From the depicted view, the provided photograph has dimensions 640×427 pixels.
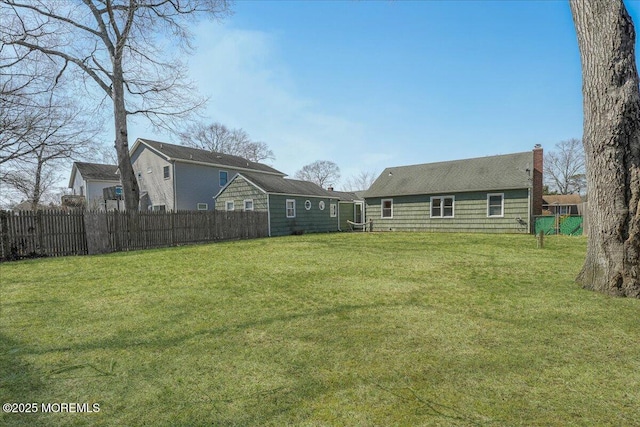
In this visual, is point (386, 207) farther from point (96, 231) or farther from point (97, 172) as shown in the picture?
point (97, 172)

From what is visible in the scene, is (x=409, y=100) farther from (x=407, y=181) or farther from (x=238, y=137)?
(x=238, y=137)

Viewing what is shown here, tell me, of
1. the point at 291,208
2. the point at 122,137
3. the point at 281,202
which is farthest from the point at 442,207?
the point at 122,137

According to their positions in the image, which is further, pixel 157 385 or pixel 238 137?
pixel 238 137

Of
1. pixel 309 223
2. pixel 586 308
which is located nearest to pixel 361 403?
pixel 586 308

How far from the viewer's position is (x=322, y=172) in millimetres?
55594

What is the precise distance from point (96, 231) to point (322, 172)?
45.5 metres

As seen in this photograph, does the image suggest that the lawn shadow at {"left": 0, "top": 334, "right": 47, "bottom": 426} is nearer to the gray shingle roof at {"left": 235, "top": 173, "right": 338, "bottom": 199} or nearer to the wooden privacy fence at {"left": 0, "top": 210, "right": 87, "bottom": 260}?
the wooden privacy fence at {"left": 0, "top": 210, "right": 87, "bottom": 260}

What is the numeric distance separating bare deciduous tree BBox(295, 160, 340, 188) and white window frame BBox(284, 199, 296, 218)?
3522cm

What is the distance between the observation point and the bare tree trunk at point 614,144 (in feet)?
14.6

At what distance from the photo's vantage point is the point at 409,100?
1473 centimetres

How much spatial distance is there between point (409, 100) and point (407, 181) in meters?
7.04

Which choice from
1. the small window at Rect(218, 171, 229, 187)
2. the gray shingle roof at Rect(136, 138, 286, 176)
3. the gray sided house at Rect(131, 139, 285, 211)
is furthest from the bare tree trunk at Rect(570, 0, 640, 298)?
the small window at Rect(218, 171, 229, 187)

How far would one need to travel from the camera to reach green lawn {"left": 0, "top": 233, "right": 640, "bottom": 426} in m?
2.09

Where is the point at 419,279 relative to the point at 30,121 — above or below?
below
